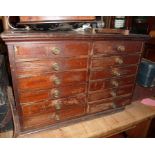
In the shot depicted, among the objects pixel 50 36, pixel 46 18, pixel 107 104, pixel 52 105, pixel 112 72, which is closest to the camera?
pixel 50 36

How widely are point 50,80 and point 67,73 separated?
124 millimetres

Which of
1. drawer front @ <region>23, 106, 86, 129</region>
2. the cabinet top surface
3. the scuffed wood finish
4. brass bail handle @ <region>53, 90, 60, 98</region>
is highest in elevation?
the scuffed wood finish

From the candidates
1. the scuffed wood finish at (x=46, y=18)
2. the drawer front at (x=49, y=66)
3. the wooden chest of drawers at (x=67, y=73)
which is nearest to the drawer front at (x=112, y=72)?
the wooden chest of drawers at (x=67, y=73)

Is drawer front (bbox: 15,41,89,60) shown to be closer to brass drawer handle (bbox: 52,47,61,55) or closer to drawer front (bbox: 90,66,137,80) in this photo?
brass drawer handle (bbox: 52,47,61,55)

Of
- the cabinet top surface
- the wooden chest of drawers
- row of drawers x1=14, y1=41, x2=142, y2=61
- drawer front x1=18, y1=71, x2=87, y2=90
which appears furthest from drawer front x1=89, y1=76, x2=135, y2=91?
the cabinet top surface

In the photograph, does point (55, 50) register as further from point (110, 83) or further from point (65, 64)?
point (110, 83)

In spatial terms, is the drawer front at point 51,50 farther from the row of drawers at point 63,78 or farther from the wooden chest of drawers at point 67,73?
the row of drawers at point 63,78

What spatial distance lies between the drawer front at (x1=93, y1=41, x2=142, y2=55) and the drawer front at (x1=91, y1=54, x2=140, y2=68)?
4 cm

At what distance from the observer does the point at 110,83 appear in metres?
1.24

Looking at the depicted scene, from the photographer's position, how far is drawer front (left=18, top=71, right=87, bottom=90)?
0.94m

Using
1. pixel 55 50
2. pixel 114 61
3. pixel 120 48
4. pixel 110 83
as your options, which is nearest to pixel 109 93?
pixel 110 83
